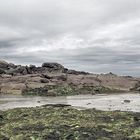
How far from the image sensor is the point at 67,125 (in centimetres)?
1489

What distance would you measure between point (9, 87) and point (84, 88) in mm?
8263

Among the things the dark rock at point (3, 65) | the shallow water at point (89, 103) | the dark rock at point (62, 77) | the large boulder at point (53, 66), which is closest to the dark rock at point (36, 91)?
the dark rock at point (62, 77)

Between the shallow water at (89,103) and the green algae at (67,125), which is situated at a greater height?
the green algae at (67,125)

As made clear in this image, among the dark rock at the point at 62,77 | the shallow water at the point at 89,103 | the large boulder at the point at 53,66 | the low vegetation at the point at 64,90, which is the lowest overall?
the shallow water at the point at 89,103

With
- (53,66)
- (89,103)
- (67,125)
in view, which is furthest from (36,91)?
(67,125)

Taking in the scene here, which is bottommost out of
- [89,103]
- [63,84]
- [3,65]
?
[89,103]

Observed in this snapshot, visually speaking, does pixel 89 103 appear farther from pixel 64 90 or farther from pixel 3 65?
pixel 3 65

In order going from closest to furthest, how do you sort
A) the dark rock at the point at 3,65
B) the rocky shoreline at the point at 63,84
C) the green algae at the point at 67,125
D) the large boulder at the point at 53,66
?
the green algae at the point at 67,125 → the rocky shoreline at the point at 63,84 → the large boulder at the point at 53,66 → the dark rock at the point at 3,65

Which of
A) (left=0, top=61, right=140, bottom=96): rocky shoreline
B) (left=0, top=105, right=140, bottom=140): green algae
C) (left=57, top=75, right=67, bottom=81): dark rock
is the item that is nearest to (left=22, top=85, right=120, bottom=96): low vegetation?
(left=0, top=61, right=140, bottom=96): rocky shoreline

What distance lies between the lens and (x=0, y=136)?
13641 mm

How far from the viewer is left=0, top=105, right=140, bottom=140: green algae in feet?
43.7

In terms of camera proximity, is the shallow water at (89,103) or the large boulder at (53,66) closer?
the shallow water at (89,103)

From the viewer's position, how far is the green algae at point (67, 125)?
13305mm

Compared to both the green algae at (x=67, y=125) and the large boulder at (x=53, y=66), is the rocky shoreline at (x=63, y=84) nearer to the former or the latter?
the large boulder at (x=53, y=66)
